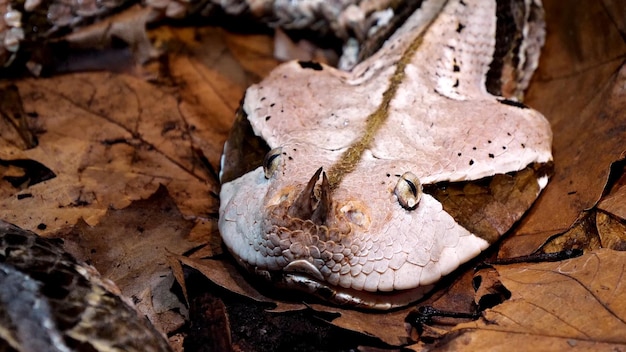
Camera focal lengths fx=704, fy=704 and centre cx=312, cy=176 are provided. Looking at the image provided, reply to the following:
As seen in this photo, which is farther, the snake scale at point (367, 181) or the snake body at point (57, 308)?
the snake scale at point (367, 181)

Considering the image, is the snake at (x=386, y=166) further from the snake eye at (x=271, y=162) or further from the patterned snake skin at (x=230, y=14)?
the patterned snake skin at (x=230, y=14)

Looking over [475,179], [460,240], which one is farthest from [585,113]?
[460,240]

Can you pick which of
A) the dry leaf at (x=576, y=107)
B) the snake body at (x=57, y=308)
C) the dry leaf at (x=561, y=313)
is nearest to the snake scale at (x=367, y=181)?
the snake body at (x=57, y=308)

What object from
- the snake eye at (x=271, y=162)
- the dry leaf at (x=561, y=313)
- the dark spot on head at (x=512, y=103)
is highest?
the dark spot on head at (x=512, y=103)

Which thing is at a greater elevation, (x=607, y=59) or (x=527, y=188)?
(x=607, y=59)

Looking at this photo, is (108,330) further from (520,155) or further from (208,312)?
(520,155)

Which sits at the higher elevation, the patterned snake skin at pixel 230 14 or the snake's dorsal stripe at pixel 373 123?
the snake's dorsal stripe at pixel 373 123

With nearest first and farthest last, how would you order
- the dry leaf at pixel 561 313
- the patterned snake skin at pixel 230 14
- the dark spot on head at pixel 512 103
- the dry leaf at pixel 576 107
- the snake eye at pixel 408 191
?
the dry leaf at pixel 561 313 < the snake eye at pixel 408 191 < the dry leaf at pixel 576 107 < the dark spot on head at pixel 512 103 < the patterned snake skin at pixel 230 14

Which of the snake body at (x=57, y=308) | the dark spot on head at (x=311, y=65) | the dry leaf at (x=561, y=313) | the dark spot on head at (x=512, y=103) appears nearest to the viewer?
the snake body at (x=57, y=308)
